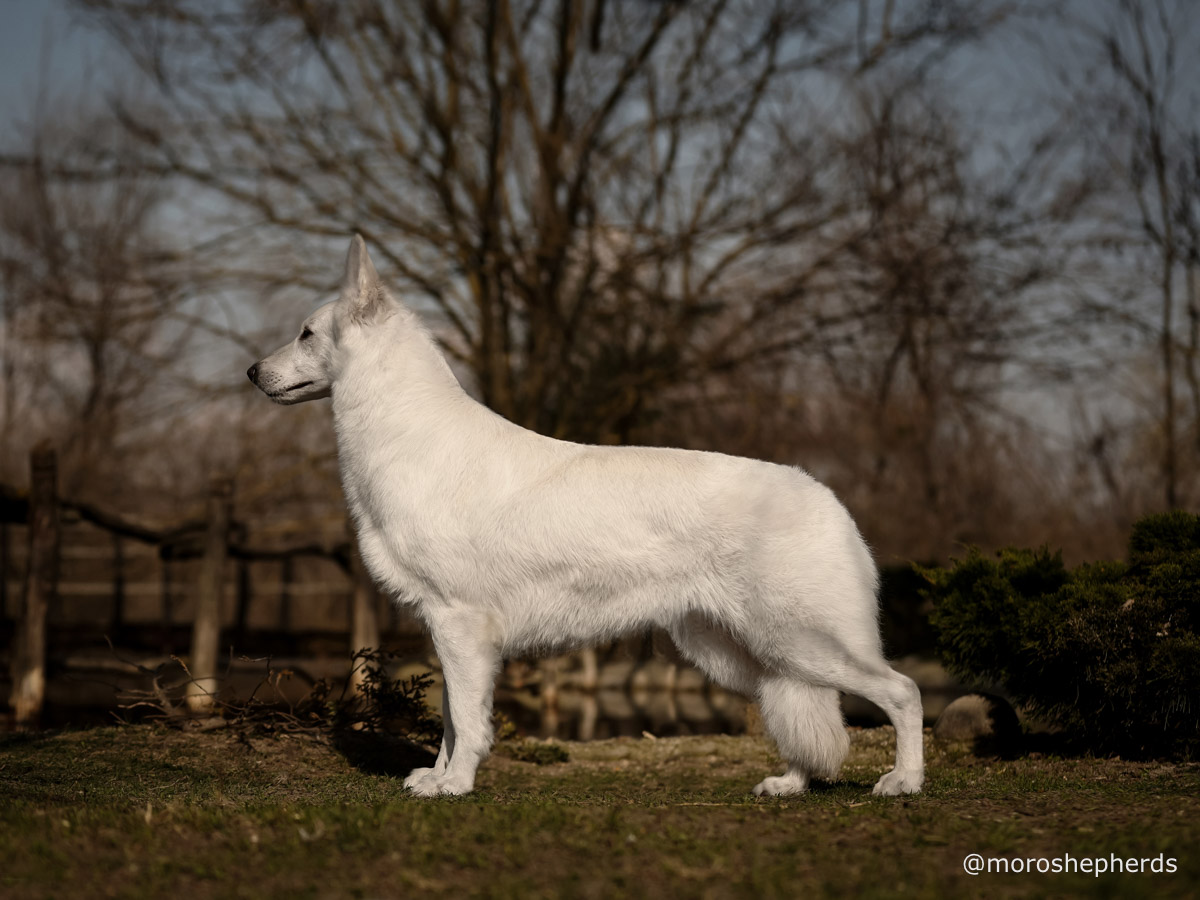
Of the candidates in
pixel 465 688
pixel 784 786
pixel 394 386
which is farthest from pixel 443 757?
pixel 394 386

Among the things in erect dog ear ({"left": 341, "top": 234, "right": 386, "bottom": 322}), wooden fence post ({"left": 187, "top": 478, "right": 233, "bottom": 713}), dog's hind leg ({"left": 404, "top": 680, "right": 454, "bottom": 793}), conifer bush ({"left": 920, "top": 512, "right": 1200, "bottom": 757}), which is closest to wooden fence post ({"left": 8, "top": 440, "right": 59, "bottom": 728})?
wooden fence post ({"left": 187, "top": 478, "right": 233, "bottom": 713})

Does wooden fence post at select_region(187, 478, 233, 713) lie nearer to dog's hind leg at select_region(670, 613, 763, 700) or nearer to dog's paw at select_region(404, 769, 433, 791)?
dog's paw at select_region(404, 769, 433, 791)

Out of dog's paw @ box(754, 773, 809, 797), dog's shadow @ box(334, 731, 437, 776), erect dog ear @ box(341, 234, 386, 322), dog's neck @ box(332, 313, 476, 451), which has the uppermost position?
erect dog ear @ box(341, 234, 386, 322)

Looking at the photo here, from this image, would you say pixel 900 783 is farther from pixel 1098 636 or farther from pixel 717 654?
pixel 1098 636

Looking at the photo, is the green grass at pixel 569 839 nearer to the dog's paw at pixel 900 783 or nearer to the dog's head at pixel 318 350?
the dog's paw at pixel 900 783

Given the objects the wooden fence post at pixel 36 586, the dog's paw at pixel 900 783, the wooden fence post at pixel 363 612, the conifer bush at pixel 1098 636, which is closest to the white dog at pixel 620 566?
the dog's paw at pixel 900 783

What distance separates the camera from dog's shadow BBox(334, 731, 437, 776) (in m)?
7.46

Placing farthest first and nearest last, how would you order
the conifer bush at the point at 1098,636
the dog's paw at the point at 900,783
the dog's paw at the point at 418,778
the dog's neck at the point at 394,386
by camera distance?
the conifer bush at the point at 1098,636
the dog's neck at the point at 394,386
the dog's paw at the point at 418,778
the dog's paw at the point at 900,783

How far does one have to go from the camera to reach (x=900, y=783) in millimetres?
5703

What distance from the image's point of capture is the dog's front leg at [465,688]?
5.80 metres

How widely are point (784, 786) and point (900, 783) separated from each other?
2.44 feet

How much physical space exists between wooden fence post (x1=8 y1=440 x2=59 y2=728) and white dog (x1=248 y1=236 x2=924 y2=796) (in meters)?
7.84

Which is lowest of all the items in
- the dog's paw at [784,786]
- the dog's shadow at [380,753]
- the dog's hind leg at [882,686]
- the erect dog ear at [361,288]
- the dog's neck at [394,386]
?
the dog's shadow at [380,753]

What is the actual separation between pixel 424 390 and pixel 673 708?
1227cm
